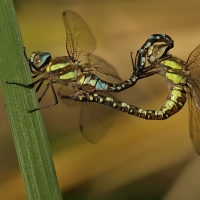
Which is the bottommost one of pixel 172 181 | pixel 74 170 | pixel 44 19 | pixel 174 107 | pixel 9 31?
pixel 172 181

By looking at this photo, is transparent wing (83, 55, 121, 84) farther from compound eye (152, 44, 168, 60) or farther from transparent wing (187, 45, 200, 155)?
transparent wing (187, 45, 200, 155)

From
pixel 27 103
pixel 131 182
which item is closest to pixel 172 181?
pixel 131 182

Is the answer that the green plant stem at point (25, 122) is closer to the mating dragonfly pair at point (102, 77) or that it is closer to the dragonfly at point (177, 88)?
the mating dragonfly pair at point (102, 77)

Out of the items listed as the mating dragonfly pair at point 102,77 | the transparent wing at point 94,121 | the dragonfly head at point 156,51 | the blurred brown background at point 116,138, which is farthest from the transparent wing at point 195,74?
the transparent wing at point 94,121

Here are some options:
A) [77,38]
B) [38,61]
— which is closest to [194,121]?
[77,38]

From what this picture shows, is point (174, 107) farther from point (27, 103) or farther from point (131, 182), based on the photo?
point (27, 103)

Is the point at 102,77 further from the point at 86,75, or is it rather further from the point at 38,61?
the point at 38,61
